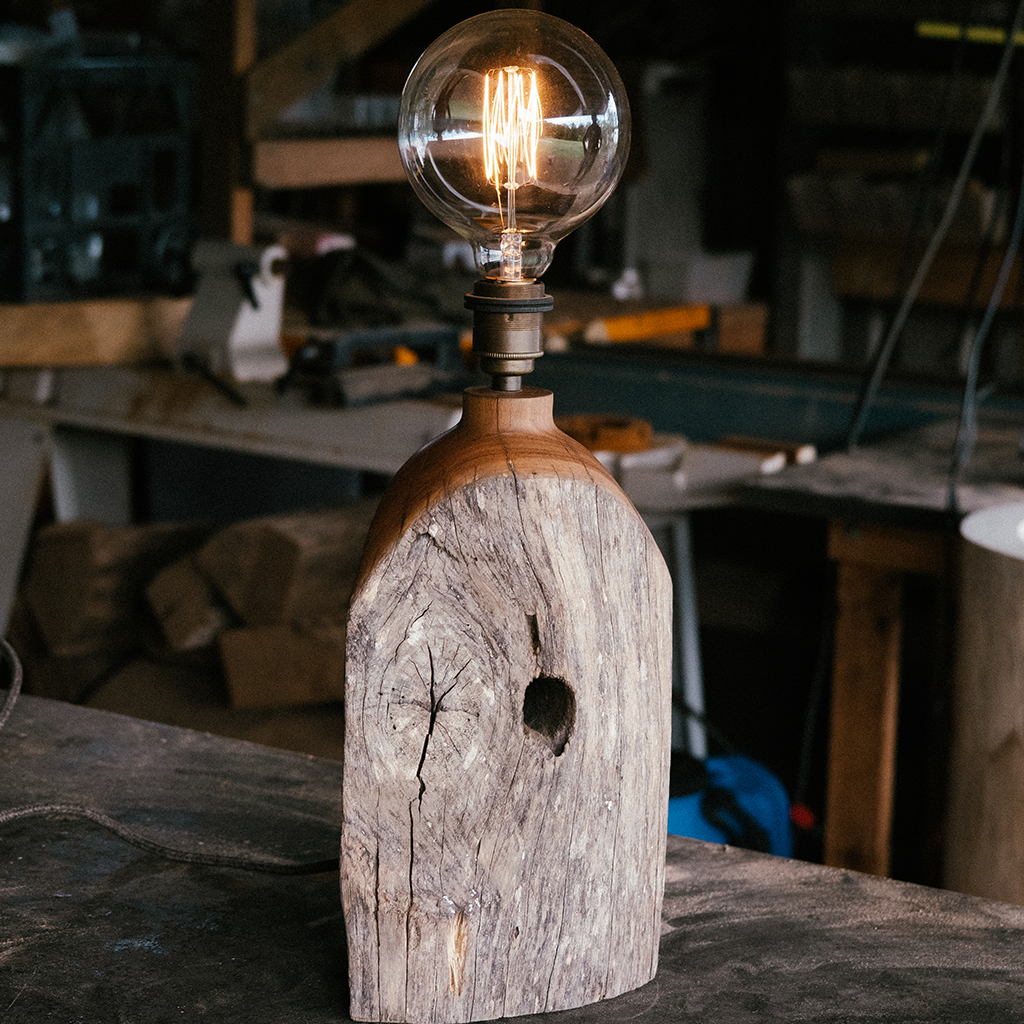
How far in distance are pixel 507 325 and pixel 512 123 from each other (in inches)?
5.1

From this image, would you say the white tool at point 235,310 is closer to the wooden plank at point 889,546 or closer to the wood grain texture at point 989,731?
the wooden plank at point 889,546

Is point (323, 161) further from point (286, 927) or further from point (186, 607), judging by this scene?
point (286, 927)

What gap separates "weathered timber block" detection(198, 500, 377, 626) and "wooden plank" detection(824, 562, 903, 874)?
0.76 metres

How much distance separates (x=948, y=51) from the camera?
151 inches

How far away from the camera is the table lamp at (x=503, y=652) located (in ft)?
2.92

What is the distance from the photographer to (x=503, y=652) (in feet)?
2.95

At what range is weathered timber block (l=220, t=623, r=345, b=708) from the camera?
2.22 meters

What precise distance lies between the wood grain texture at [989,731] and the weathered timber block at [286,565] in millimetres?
976

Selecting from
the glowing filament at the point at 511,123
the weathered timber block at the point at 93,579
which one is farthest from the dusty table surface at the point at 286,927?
the weathered timber block at the point at 93,579

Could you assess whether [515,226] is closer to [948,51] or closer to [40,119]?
[40,119]

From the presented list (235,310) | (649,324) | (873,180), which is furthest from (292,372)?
(873,180)

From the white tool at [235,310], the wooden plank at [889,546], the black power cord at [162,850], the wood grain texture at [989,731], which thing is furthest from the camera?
the white tool at [235,310]

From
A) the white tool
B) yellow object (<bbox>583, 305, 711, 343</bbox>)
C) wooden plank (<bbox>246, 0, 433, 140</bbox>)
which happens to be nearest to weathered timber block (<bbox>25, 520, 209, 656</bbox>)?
the white tool

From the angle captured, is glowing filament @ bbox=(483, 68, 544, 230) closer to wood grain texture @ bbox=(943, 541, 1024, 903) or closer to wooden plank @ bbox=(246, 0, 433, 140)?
wood grain texture @ bbox=(943, 541, 1024, 903)
